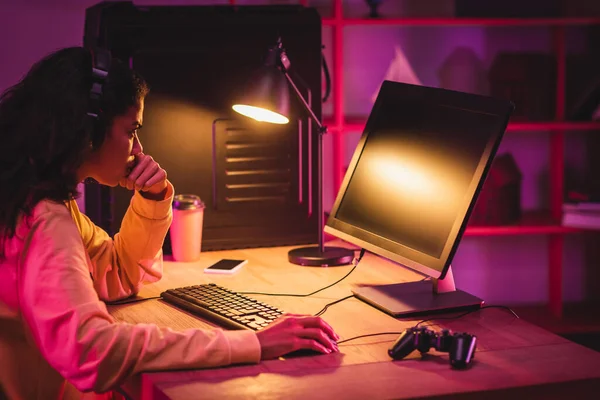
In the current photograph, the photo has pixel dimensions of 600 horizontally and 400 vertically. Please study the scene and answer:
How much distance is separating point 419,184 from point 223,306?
46cm

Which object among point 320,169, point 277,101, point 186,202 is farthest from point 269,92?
point 186,202

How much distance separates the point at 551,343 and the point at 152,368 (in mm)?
680

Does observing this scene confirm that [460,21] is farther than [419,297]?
Yes

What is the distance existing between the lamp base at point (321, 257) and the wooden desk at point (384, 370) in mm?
381

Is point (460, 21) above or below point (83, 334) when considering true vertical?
above

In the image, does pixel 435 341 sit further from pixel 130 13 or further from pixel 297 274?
pixel 130 13

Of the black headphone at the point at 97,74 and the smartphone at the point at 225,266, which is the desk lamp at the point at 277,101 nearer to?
the smartphone at the point at 225,266

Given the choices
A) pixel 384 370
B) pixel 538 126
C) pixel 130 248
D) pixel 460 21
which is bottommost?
pixel 384 370

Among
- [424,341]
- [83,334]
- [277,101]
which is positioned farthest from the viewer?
[277,101]

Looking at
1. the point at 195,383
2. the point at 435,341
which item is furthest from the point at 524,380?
the point at 195,383

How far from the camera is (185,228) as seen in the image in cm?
217

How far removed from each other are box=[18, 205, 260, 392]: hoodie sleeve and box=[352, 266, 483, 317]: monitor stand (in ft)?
1.27

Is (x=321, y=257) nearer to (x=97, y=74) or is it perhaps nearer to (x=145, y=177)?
(x=145, y=177)

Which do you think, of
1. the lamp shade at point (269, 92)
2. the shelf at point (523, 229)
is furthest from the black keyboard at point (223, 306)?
the shelf at point (523, 229)
